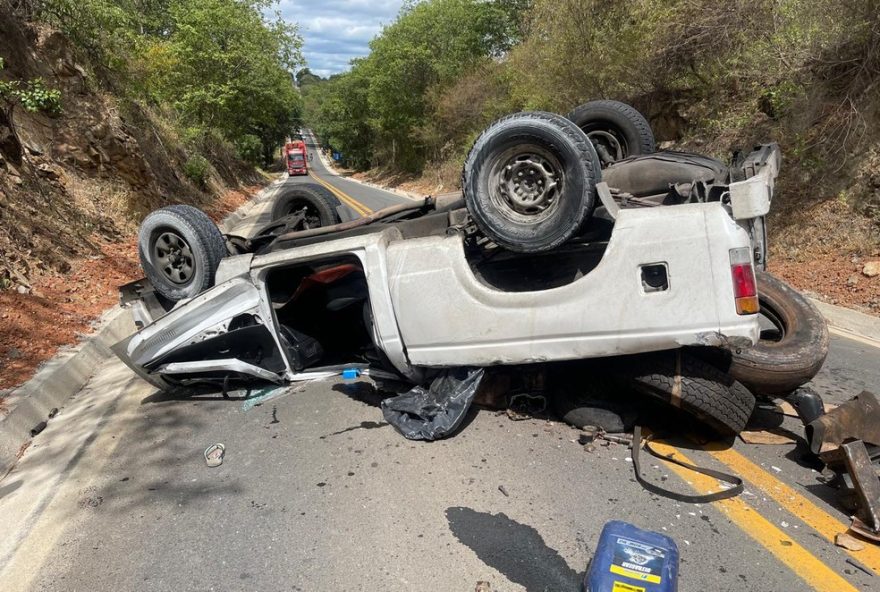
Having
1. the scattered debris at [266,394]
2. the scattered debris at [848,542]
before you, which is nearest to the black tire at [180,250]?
the scattered debris at [266,394]

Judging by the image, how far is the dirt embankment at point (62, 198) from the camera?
5949mm

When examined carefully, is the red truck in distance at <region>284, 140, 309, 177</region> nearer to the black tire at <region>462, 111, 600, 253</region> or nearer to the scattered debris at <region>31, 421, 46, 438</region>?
the scattered debris at <region>31, 421, 46, 438</region>

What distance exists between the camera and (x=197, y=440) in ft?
12.2

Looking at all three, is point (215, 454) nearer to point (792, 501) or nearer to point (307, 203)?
point (307, 203)

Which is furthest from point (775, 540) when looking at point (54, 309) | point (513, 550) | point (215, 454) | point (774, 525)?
point (54, 309)

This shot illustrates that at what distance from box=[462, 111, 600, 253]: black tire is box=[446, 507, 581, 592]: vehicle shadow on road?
60.0 inches

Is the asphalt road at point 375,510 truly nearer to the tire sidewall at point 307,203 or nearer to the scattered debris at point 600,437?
the scattered debris at point 600,437

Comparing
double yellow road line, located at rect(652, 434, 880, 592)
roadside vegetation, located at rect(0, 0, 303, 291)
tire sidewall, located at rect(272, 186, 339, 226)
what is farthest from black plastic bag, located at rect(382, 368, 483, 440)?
roadside vegetation, located at rect(0, 0, 303, 291)

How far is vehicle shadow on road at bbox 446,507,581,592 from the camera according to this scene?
2.35 meters

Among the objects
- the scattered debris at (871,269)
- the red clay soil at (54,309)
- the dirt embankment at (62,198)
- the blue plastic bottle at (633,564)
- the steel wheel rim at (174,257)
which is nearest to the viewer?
the blue plastic bottle at (633,564)

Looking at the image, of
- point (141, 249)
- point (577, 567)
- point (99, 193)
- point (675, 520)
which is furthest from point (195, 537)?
point (99, 193)

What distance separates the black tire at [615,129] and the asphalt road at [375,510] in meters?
2.54

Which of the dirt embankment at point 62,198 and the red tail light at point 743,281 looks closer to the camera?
the red tail light at point 743,281

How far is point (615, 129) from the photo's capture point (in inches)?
204
